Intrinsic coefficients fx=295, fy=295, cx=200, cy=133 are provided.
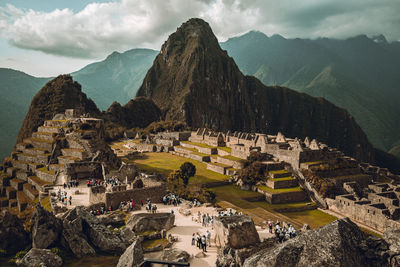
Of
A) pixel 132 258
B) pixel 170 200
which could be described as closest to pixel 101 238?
pixel 132 258

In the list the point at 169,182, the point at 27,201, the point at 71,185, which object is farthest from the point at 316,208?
the point at 27,201

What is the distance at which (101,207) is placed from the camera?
23.1 metres

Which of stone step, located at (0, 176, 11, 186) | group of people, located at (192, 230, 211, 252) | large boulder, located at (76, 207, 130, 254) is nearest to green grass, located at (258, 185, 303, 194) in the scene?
group of people, located at (192, 230, 211, 252)

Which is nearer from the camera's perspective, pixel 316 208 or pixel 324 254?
pixel 324 254

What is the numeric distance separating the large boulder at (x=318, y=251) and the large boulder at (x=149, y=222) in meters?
11.6

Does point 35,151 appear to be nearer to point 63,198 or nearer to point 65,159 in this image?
point 65,159

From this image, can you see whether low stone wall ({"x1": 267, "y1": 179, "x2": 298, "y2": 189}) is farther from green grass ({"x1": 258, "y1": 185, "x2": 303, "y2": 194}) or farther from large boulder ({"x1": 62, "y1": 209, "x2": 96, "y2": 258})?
large boulder ({"x1": 62, "y1": 209, "x2": 96, "y2": 258})

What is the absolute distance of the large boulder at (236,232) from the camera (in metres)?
15.9

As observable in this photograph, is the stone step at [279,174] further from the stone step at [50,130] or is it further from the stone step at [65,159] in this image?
the stone step at [50,130]

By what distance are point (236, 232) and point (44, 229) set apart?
961cm

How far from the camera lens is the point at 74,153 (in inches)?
1563

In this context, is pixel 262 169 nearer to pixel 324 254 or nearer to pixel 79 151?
pixel 79 151

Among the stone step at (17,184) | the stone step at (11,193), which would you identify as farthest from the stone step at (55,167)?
the stone step at (11,193)

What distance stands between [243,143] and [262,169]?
61.3 feet
